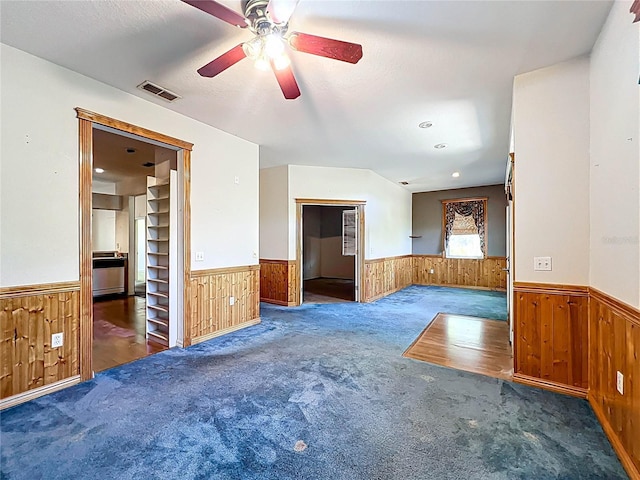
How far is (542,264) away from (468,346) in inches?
57.3

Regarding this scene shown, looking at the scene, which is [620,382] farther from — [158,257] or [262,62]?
[158,257]

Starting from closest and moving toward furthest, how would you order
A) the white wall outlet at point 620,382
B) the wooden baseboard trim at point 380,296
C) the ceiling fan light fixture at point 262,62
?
1. the white wall outlet at point 620,382
2. the ceiling fan light fixture at point 262,62
3. the wooden baseboard trim at point 380,296

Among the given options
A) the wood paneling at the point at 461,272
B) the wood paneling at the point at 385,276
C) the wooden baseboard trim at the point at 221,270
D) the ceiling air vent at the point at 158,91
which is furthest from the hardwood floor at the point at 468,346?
the ceiling air vent at the point at 158,91

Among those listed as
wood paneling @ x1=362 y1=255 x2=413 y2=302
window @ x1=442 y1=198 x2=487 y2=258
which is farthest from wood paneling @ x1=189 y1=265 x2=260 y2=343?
window @ x1=442 y1=198 x2=487 y2=258

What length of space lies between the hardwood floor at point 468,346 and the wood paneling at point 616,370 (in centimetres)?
70

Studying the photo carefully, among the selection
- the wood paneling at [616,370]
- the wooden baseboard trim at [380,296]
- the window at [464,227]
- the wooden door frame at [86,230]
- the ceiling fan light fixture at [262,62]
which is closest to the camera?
the wood paneling at [616,370]

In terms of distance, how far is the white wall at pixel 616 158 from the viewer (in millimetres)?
1531

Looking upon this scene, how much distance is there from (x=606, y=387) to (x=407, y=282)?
630cm

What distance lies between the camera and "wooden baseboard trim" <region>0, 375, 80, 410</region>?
2.16 m

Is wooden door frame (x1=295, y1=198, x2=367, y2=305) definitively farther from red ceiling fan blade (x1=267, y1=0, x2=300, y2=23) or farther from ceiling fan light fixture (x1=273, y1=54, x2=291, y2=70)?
red ceiling fan blade (x1=267, y1=0, x2=300, y2=23)

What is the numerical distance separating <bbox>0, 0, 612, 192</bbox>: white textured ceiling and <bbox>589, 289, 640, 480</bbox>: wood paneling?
1.87m

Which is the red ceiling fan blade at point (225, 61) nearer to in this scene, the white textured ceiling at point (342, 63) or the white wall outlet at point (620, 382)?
the white textured ceiling at point (342, 63)

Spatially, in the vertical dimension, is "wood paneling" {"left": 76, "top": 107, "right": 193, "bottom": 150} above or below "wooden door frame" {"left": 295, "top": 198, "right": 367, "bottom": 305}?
above

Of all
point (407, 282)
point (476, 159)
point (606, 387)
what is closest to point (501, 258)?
point (407, 282)
